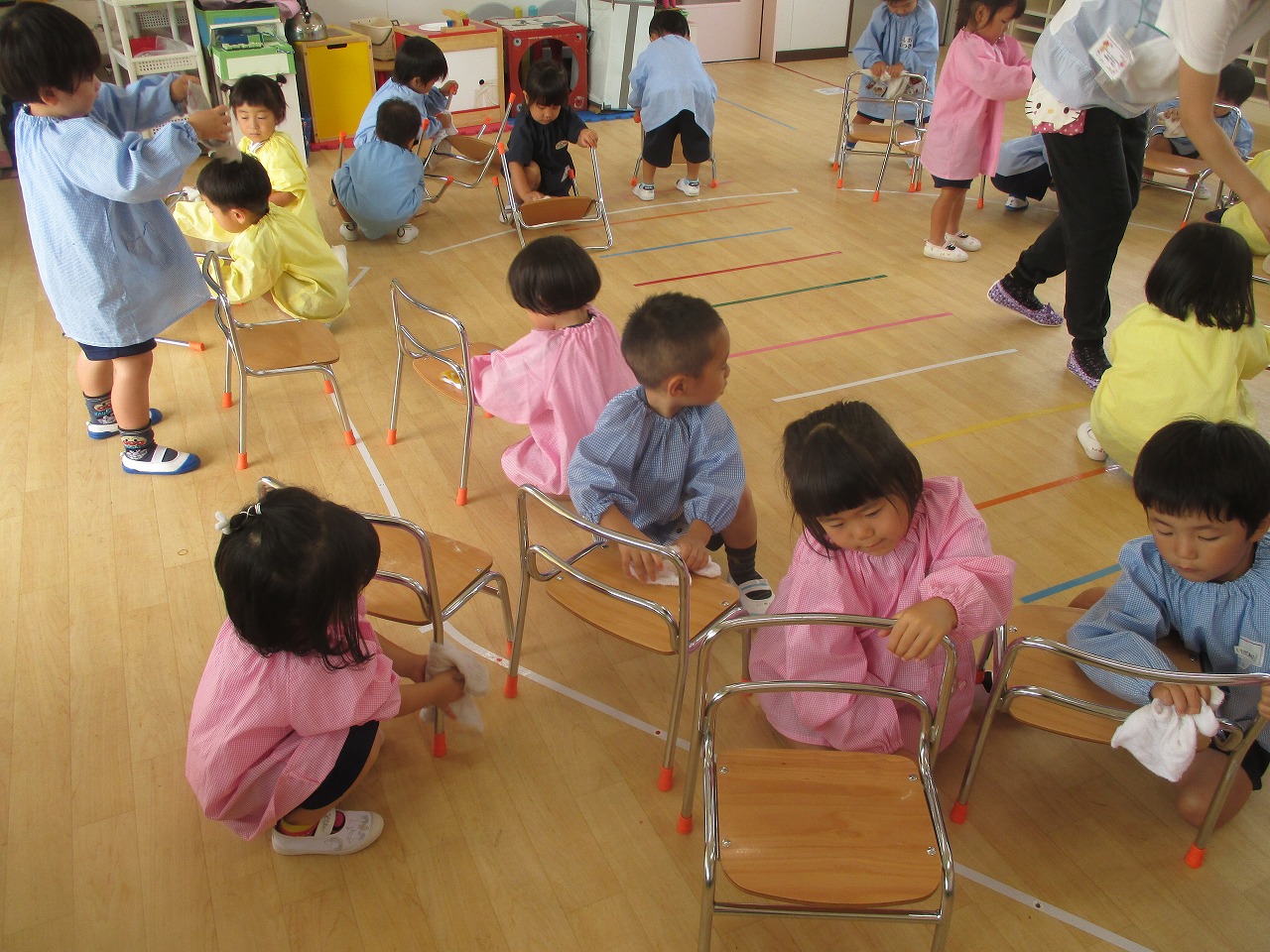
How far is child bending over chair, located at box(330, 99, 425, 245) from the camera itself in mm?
4527

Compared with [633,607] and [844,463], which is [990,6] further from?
[633,607]

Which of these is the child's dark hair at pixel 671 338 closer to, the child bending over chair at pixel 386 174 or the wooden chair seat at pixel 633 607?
the wooden chair seat at pixel 633 607

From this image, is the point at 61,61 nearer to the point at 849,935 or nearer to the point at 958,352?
the point at 849,935

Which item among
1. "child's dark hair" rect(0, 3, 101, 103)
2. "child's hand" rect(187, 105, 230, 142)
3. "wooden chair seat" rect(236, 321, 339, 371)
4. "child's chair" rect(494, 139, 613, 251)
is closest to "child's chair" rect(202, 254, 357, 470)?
"wooden chair seat" rect(236, 321, 339, 371)

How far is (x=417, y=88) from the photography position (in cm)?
480

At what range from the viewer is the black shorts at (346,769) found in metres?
1.84

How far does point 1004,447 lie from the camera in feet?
10.7

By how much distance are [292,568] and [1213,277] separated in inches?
99.3

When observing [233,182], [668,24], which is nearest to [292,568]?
[233,182]

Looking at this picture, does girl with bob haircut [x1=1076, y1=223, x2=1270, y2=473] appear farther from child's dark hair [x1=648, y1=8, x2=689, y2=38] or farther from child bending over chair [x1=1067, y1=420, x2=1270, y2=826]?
child's dark hair [x1=648, y1=8, x2=689, y2=38]

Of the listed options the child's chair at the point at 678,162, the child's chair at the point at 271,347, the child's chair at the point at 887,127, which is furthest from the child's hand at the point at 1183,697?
the child's chair at the point at 678,162

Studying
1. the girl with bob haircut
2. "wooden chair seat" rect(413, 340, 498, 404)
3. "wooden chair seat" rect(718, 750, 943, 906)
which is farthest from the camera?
"wooden chair seat" rect(413, 340, 498, 404)

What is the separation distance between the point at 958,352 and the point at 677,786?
246cm

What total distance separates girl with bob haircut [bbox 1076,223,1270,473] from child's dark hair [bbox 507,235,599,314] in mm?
1602
